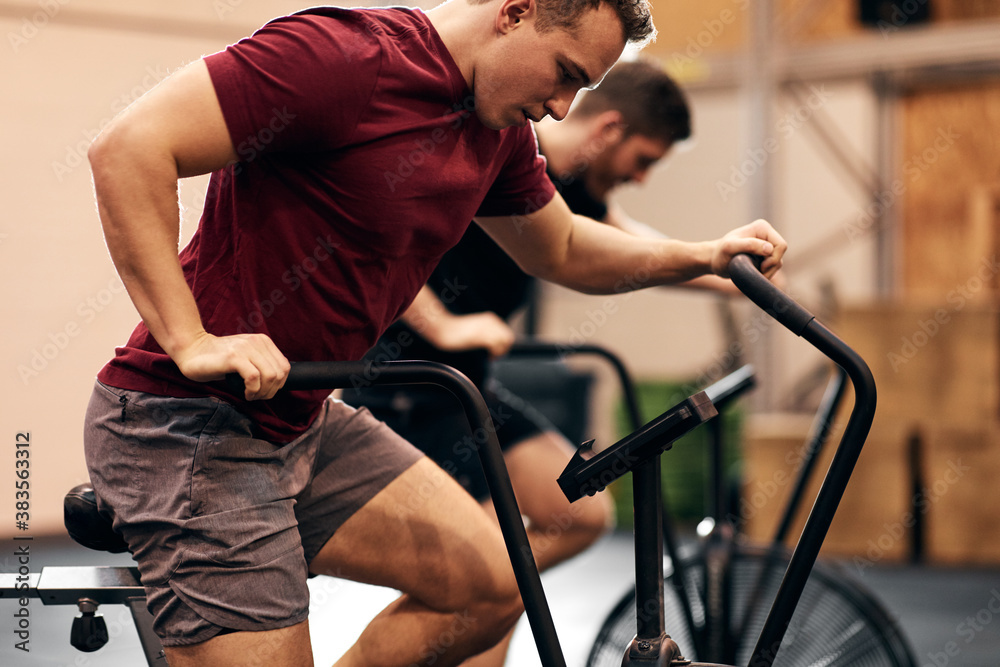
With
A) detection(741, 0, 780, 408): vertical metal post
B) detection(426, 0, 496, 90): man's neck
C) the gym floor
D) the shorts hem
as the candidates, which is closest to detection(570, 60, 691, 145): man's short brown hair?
detection(426, 0, 496, 90): man's neck

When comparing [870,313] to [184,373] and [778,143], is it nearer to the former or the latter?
[778,143]

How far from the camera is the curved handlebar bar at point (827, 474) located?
46.6 inches

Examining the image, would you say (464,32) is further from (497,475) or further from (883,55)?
(883,55)

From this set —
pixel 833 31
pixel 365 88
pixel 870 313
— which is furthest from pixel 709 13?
pixel 365 88

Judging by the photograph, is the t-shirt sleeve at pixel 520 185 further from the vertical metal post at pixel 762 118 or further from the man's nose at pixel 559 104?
the vertical metal post at pixel 762 118

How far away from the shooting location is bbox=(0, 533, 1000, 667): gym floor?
2.95 metres

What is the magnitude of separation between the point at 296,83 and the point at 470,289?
118cm

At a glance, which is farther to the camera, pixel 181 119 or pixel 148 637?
pixel 148 637

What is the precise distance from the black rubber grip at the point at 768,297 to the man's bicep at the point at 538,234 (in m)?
0.32

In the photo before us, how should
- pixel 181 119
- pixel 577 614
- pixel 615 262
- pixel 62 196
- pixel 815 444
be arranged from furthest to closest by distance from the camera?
1. pixel 577 614
2. pixel 62 196
3. pixel 815 444
4. pixel 615 262
5. pixel 181 119

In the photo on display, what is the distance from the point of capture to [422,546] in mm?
1477

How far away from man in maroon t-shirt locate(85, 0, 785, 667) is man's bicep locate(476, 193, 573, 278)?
0.69 feet

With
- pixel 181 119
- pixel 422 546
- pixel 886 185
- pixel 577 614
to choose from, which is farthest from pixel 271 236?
pixel 886 185

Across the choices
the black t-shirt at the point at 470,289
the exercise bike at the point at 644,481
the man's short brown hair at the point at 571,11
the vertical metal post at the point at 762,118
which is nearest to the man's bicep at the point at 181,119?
the exercise bike at the point at 644,481
